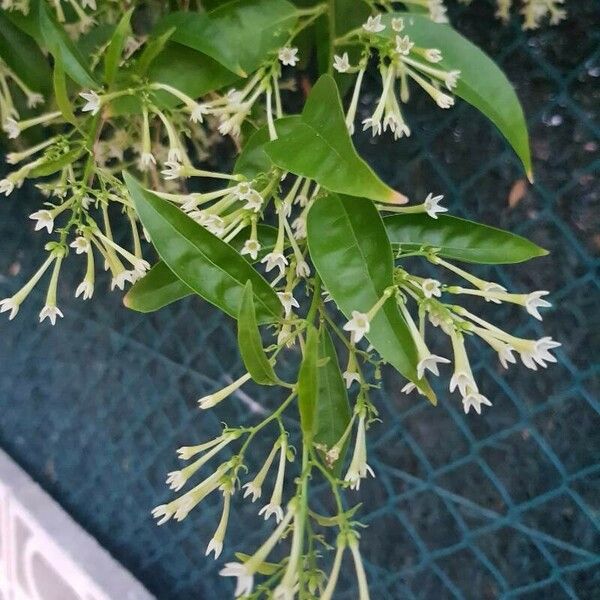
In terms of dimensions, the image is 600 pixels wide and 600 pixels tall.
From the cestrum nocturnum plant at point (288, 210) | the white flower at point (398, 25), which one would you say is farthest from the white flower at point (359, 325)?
the white flower at point (398, 25)

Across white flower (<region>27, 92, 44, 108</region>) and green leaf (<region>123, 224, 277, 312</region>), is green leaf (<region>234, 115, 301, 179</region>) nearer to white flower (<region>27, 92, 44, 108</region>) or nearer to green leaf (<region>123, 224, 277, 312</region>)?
green leaf (<region>123, 224, 277, 312</region>)

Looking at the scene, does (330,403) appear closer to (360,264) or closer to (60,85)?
(360,264)

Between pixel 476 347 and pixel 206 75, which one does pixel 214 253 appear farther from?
pixel 476 347

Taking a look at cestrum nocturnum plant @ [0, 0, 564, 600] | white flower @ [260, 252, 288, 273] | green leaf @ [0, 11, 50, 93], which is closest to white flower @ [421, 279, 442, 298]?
cestrum nocturnum plant @ [0, 0, 564, 600]

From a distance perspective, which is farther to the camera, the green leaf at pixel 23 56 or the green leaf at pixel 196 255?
the green leaf at pixel 23 56

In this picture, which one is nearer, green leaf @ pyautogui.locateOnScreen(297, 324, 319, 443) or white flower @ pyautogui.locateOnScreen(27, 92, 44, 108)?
green leaf @ pyautogui.locateOnScreen(297, 324, 319, 443)

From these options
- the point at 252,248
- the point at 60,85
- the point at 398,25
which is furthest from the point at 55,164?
the point at 398,25

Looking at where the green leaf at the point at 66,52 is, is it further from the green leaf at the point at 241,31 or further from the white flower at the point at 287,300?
the white flower at the point at 287,300
